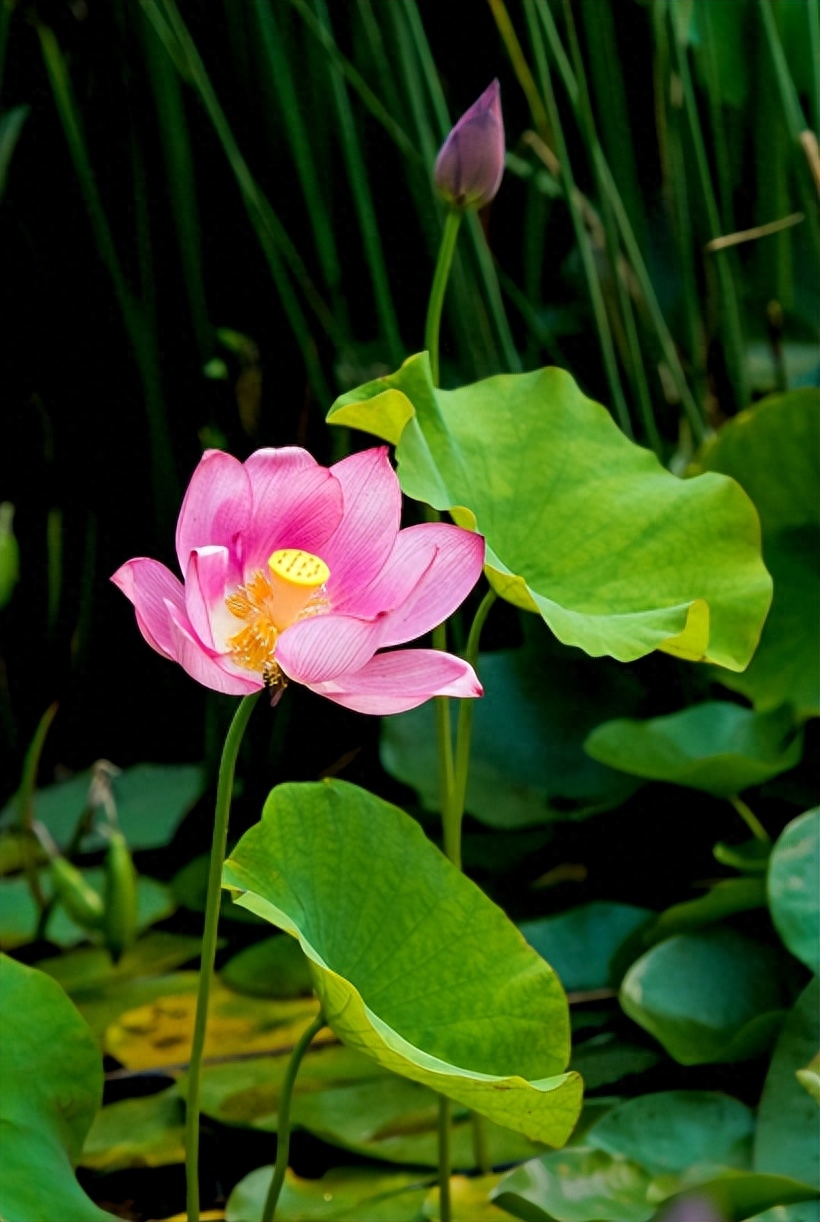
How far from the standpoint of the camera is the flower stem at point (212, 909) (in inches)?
18.1

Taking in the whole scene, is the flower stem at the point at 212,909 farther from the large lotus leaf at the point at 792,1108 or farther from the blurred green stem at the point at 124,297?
the blurred green stem at the point at 124,297

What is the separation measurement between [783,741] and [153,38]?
2.58 ft

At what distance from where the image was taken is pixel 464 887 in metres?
0.56

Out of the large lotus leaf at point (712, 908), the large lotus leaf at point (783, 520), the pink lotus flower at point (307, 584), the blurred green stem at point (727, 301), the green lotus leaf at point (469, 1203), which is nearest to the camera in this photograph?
the pink lotus flower at point (307, 584)

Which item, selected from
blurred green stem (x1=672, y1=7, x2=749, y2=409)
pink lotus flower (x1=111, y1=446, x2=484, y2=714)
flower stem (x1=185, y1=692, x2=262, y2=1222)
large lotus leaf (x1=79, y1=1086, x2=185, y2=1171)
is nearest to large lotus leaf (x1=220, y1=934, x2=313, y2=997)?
large lotus leaf (x1=79, y1=1086, x2=185, y2=1171)

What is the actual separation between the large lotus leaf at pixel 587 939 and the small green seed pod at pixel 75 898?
1.05 ft

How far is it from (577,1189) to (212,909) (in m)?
0.26

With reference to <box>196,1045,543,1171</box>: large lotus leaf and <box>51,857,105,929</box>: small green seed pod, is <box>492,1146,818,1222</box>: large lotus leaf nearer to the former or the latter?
<box>196,1045,543,1171</box>: large lotus leaf

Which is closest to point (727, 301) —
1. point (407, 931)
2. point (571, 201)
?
point (571, 201)

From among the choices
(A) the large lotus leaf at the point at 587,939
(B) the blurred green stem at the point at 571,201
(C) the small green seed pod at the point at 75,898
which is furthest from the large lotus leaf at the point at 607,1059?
(B) the blurred green stem at the point at 571,201

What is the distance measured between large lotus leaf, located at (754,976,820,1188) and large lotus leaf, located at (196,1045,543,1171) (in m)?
0.14

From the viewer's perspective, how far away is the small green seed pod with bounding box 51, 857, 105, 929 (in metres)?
0.88

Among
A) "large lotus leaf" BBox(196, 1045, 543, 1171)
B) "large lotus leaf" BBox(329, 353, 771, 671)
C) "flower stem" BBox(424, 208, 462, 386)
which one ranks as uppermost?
"flower stem" BBox(424, 208, 462, 386)

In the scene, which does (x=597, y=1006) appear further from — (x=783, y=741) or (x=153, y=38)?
(x=153, y=38)
